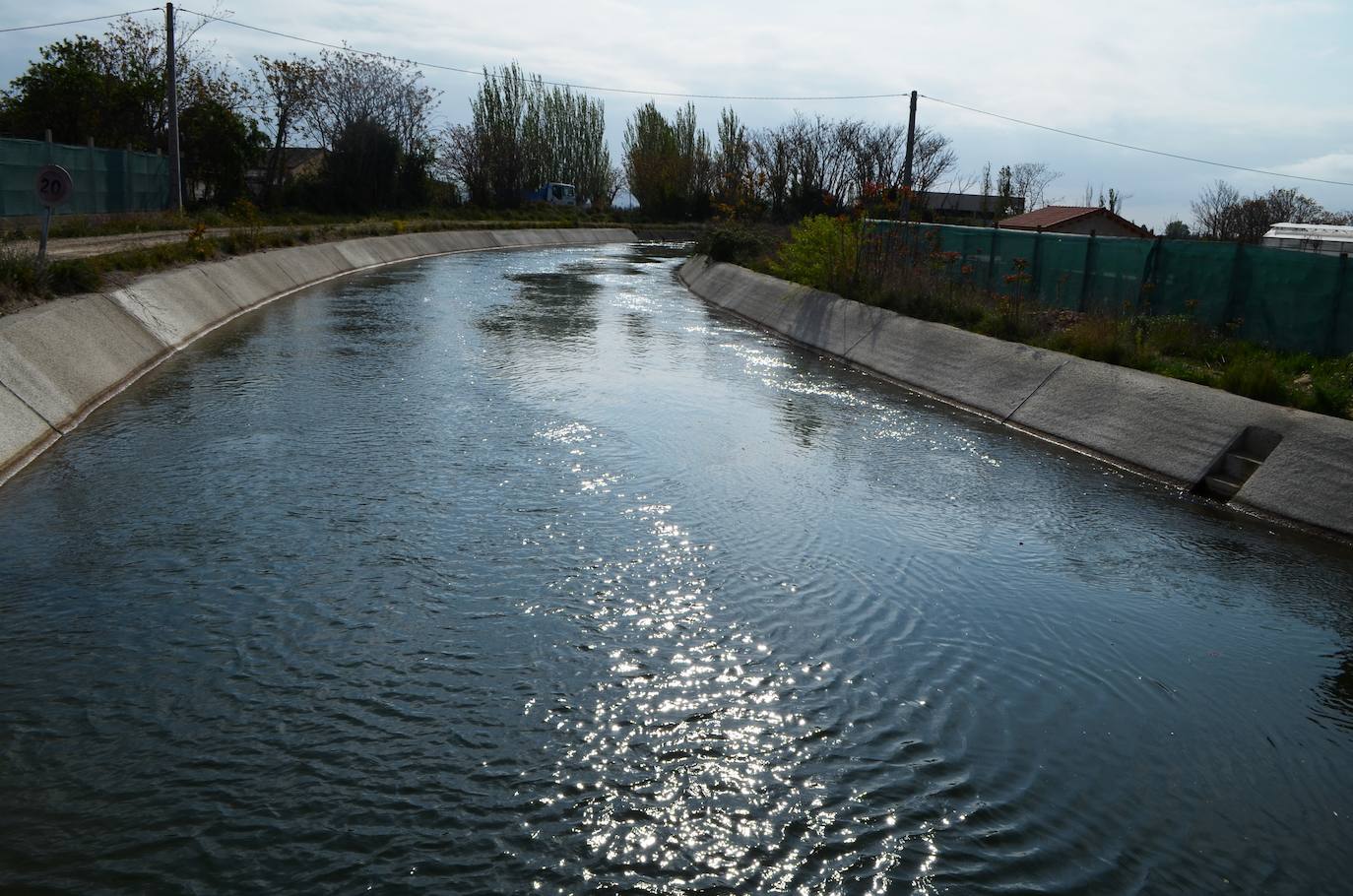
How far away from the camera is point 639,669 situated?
6316 millimetres

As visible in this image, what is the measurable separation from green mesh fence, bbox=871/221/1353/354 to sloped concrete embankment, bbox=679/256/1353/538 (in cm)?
231

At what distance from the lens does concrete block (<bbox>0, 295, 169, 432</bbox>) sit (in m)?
11.4

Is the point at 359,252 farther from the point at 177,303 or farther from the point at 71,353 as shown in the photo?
the point at 71,353

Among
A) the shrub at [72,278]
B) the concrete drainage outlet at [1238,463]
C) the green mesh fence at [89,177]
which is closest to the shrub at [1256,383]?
the concrete drainage outlet at [1238,463]

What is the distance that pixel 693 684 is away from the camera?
6168 millimetres

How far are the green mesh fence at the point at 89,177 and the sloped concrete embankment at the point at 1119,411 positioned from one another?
75.3 feet

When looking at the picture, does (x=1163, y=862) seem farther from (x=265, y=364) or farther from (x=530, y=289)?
(x=530, y=289)

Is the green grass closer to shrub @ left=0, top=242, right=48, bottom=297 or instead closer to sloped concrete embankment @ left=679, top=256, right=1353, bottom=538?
sloped concrete embankment @ left=679, top=256, right=1353, bottom=538

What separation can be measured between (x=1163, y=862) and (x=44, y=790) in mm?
5031

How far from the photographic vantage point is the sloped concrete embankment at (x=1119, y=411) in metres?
10.6

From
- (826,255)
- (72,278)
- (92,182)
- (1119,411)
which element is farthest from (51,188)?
(92,182)

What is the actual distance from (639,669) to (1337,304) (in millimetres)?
13689

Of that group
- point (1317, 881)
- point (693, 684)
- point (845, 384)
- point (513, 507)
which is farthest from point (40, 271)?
point (1317, 881)

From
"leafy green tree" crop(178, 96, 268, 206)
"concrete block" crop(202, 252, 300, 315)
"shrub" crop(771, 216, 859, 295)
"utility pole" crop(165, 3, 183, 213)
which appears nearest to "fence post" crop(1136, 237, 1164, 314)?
"shrub" crop(771, 216, 859, 295)
